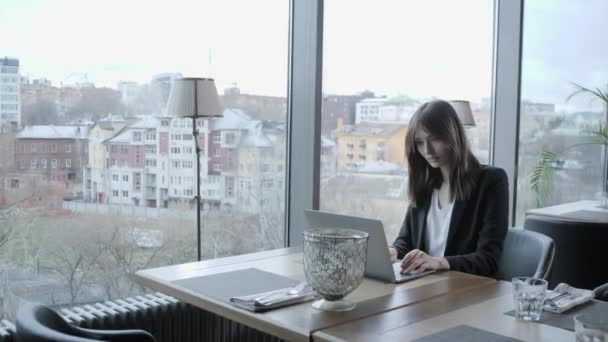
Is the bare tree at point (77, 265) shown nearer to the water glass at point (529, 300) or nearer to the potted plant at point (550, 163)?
the water glass at point (529, 300)

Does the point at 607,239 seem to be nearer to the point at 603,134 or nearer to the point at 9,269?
the point at 603,134

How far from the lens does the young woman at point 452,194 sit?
2283mm

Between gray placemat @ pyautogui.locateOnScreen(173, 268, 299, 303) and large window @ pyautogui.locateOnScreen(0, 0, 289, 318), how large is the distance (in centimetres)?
84

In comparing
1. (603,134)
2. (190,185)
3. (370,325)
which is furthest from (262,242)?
(603,134)

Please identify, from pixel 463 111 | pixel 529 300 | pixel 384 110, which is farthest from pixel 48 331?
pixel 463 111

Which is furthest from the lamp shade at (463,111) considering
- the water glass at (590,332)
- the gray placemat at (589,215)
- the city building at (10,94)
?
the water glass at (590,332)

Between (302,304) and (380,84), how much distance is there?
2242 mm

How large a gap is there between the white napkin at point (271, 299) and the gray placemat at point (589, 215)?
2401 mm

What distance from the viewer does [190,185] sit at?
9.43ft

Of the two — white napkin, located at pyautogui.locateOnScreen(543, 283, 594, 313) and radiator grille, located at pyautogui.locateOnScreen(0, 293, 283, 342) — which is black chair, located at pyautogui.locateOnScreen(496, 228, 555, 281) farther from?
radiator grille, located at pyautogui.locateOnScreen(0, 293, 283, 342)

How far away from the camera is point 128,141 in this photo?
2.67m

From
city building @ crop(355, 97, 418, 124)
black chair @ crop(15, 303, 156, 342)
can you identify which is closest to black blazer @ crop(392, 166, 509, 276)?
black chair @ crop(15, 303, 156, 342)

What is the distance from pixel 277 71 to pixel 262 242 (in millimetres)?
861

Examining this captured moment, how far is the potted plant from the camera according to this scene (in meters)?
4.44
